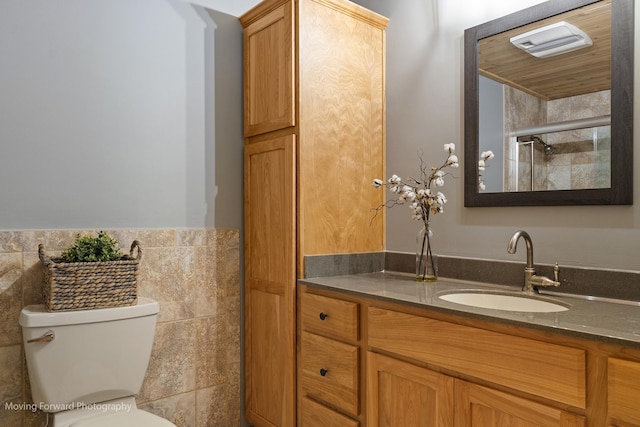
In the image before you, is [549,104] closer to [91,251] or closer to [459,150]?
[459,150]

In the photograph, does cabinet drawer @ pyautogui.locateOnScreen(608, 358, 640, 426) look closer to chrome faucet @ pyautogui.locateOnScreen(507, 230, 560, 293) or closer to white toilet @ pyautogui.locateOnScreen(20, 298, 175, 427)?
chrome faucet @ pyautogui.locateOnScreen(507, 230, 560, 293)

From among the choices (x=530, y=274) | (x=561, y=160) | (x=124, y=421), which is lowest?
(x=124, y=421)

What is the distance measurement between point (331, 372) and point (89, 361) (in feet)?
2.88

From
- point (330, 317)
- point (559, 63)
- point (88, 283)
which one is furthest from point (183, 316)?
point (559, 63)

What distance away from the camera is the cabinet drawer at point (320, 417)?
172cm

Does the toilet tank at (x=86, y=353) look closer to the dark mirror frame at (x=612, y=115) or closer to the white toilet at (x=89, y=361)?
the white toilet at (x=89, y=361)

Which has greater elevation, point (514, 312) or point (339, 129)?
point (339, 129)

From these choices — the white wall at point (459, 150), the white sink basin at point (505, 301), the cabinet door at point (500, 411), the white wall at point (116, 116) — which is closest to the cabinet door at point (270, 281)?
the white wall at point (116, 116)

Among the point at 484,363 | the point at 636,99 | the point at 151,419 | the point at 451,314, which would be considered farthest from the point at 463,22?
the point at 151,419

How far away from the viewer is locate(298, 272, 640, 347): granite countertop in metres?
1.10

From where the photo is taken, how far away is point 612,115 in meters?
1.54

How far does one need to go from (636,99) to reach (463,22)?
786 millimetres

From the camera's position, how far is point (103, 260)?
5.49 ft

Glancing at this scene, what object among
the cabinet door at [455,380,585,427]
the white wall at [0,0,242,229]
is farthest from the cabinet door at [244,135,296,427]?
the cabinet door at [455,380,585,427]
